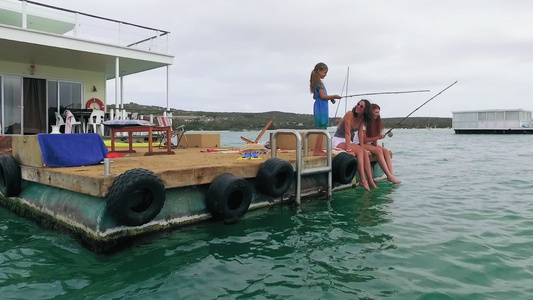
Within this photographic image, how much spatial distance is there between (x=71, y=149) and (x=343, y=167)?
438 centimetres

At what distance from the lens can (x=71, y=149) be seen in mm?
5262

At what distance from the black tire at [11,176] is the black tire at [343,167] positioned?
5031 millimetres

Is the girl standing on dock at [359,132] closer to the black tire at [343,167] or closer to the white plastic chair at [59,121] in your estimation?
the black tire at [343,167]

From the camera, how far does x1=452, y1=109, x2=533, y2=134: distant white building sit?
53.5 meters

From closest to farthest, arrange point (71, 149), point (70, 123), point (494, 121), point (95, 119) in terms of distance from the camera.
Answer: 1. point (71, 149)
2. point (70, 123)
3. point (95, 119)
4. point (494, 121)

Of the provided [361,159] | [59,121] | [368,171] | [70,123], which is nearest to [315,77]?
[361,159]

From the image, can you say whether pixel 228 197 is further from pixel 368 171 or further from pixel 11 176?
pixel 368 171

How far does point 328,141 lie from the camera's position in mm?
6699

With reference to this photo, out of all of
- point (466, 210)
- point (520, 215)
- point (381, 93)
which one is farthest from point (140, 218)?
point (381, 93)

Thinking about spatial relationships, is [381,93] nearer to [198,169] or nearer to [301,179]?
[301,179]

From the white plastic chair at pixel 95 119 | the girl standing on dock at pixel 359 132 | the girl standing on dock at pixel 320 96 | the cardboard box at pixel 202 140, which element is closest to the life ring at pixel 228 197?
the girl standing on dock at pixel 320 96

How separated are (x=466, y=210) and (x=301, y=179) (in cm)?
266

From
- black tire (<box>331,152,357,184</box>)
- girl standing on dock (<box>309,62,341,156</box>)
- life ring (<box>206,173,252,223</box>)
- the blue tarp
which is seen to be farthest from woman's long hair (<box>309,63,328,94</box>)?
the blue tarp

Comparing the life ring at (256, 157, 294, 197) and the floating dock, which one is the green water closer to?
the floating dock
